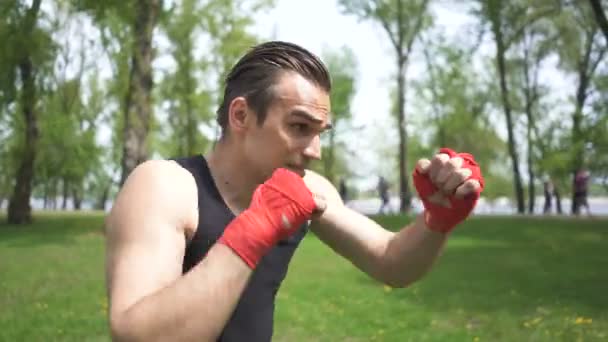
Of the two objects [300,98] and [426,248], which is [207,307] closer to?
[300,98]

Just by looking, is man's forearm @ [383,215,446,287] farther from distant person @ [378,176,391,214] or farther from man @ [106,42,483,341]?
distant person @ [378,176,391,214]

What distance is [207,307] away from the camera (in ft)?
5.49

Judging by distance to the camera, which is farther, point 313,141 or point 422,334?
point 422,334

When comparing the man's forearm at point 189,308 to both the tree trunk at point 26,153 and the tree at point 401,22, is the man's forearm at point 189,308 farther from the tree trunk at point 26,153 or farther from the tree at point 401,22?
the tree at point 401,22

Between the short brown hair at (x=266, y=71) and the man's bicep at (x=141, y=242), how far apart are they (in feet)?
1.38

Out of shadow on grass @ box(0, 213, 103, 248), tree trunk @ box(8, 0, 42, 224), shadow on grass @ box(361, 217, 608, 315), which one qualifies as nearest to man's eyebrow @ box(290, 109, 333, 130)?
shadow on grass @ box(361, 217, 608, 315)

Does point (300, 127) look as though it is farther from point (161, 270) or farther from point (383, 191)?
Result: point (383, 191)

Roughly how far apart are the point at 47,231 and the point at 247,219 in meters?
18.8

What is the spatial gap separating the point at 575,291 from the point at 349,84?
3396cm

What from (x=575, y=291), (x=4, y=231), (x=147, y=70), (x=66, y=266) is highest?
(x=147, y=70)

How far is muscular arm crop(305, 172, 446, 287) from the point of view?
8.39ft

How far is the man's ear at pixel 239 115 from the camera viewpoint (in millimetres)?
2258

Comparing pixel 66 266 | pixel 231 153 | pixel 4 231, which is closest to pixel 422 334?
pixel 231 153

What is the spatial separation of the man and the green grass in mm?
4457
